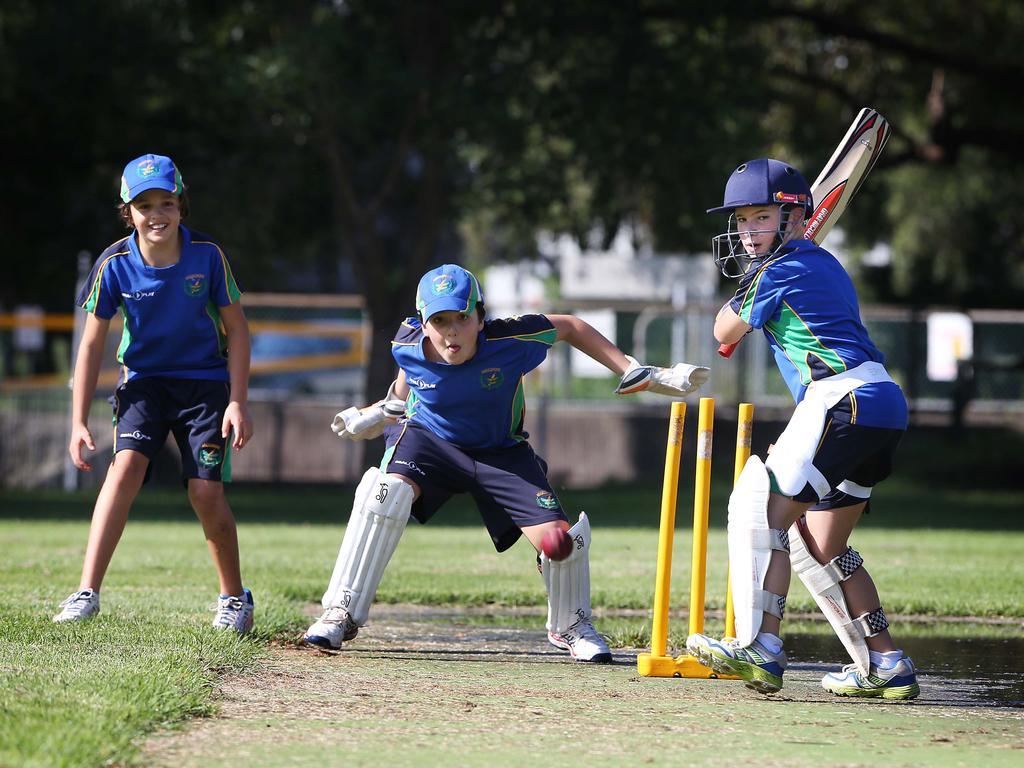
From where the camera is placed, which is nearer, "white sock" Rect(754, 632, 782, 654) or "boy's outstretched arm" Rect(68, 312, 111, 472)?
"white sock" Rect(754, 632, 782, 654)

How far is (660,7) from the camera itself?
18578mm

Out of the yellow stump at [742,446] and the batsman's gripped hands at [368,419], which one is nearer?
the yellow stump at [742,446]

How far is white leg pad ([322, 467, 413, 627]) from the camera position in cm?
622

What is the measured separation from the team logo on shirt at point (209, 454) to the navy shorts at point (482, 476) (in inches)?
31.0

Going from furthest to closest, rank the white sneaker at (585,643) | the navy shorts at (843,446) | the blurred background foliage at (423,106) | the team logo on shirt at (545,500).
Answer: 1. the blurred background foliage at (423,106)
2. the white sneaker at (585,643)
3. the team logo on shirt at (545,500)
4. the navy shorts at (843,446)

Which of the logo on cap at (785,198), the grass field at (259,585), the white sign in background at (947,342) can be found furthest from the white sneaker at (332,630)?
the white sign in background at (947,342)

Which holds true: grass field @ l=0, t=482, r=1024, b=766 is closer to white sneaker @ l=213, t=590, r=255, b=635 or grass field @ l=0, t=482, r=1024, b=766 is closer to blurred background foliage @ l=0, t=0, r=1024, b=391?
white sneaker @ l=213, t=590, r=255, b=635

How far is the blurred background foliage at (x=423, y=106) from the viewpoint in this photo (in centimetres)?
1788

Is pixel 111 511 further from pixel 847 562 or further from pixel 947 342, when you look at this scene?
pixel 947 342

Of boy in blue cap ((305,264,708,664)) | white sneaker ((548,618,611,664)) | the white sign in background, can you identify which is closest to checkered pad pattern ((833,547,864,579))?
boy in blue cap ((305,264,708,664))

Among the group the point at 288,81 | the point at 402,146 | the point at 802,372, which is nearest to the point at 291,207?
the point at 402,146

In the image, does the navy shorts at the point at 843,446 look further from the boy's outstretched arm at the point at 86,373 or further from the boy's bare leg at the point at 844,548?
the boy's outstretched arm at the point at 86,373

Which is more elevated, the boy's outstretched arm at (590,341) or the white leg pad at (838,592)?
the boy's outstretched arm at (590,341)

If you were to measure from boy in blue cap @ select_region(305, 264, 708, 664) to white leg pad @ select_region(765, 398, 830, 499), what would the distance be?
2.55 feet
